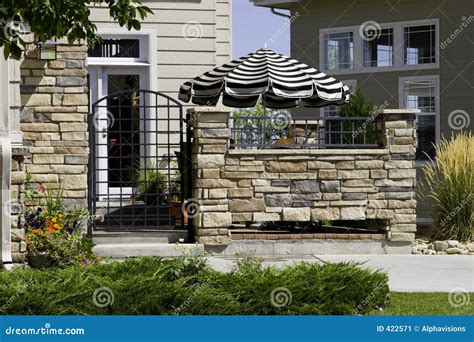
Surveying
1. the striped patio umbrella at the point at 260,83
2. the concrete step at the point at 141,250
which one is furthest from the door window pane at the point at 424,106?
the concrete step at the point at 141,250

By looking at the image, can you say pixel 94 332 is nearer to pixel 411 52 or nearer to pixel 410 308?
pixel 410 308

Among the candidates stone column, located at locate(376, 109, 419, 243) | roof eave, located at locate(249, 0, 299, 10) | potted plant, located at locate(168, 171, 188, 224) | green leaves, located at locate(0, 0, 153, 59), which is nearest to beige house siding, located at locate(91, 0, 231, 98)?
potted plant, located at locate(168, 171, 188, 224)

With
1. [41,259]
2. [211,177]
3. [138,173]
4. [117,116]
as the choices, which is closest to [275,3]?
[117,116]

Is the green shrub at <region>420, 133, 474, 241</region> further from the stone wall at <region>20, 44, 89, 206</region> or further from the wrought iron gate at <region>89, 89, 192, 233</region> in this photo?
the stone wall at <region>20, 44, 89, 206</region>

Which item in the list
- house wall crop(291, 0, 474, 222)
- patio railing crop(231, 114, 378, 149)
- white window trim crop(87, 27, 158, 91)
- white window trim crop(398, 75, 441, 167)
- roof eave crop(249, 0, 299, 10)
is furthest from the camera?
roof eave crop(249, 0, 299, 10)

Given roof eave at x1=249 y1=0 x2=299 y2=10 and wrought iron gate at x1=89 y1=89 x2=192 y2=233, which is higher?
roof eave at x1=249 y1=0 x2=299 y2=10

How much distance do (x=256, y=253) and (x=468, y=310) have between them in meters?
5.22

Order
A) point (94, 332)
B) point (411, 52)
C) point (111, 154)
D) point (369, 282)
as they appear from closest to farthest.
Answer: point (94, 332) < point (369, 282) < point (111, 154) < point (411, 52)

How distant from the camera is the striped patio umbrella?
1420 centimetres

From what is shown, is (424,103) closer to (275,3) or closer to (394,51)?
(394,51)

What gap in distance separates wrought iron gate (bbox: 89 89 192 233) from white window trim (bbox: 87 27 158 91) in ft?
1.35

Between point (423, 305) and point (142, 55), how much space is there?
8.59m

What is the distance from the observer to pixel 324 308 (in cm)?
820

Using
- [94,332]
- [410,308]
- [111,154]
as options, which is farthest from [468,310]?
[111,154]
